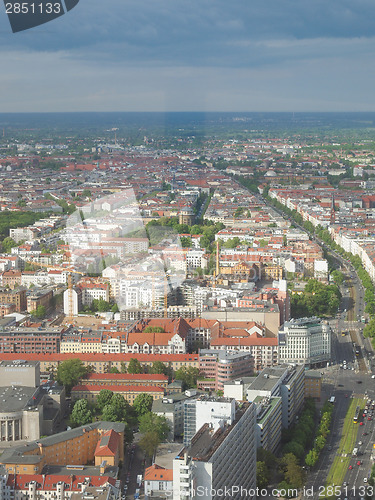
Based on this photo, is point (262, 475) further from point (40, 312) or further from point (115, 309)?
point (40, 312)

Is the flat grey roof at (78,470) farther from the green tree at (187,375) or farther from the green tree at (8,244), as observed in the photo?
the green tree at (8,244)

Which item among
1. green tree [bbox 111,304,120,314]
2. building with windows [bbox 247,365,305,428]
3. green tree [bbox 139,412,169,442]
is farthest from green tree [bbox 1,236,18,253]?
green tree [bbox 139,412,169,442]

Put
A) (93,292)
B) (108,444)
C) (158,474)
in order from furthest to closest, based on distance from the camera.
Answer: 1. (93,292)
2. (108,444)
3. (158,474)

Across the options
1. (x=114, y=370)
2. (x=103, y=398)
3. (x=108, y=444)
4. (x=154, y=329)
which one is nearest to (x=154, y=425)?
(x=108, y=444)

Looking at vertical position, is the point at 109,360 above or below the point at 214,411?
below

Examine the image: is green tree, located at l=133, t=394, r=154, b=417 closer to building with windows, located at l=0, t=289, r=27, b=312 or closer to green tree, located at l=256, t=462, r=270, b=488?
green tree, located at l=256, t=462, r=270, b=488

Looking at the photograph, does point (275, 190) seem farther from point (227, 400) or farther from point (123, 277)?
point (227, 400)

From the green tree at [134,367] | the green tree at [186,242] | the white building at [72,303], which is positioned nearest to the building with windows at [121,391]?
the green tree at [134,367]

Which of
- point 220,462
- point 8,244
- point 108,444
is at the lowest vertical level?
point 108,444
